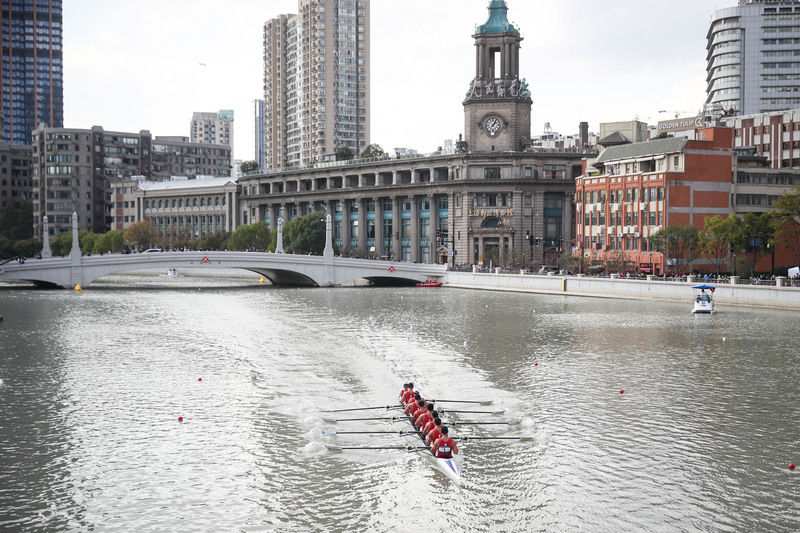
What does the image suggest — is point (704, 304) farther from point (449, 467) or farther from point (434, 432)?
point (449, 467)

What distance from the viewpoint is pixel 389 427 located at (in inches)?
1325

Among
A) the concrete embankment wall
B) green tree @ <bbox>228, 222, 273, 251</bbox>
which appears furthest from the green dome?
green tree @ <bbox>228, 222, 273, 251</bbox>

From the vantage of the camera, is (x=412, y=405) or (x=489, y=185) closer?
(x=412, y=405)

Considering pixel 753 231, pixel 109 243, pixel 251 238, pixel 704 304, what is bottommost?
pixel 704 304

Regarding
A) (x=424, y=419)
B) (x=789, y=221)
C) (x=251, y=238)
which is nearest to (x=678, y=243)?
(x=789, y=221)

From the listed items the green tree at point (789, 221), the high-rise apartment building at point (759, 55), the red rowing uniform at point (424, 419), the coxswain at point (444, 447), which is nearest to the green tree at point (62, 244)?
the high-rise apartment building at point (759, 55)

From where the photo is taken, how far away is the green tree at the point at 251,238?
531 ft

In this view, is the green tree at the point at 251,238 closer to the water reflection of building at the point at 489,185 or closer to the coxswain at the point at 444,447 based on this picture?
the water reflection of building at the point at 489,185

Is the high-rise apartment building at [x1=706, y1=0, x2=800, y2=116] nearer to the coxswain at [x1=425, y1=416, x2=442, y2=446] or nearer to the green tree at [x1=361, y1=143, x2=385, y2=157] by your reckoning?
the green tree at [x1=361, y1=143, x2=385, y2=157]

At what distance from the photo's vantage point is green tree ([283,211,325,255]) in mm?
147750

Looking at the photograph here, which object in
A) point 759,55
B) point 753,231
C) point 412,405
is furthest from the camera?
point 759,55

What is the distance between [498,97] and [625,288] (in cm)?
6331

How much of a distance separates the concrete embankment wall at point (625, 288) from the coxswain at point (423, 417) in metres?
50.8

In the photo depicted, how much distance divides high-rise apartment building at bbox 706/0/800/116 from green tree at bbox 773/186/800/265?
68.9 m
